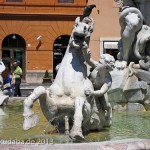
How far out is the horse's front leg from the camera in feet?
14.9

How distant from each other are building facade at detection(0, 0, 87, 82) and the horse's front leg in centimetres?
2982

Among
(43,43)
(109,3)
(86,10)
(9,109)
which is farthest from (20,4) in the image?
(86,10)

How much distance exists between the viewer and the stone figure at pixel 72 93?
4.91m

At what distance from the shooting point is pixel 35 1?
117ft

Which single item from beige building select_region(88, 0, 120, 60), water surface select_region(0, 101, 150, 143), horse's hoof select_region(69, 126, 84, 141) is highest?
beige building select_region(88, 0, 120, 60)

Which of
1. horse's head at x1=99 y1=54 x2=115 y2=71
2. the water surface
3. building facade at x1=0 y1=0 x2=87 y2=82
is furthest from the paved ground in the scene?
building facade at x1=0 y1=0 x2=87 y2=82

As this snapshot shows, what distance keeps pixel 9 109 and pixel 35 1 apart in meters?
28.0

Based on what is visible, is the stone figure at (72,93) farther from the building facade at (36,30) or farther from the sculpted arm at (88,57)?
the building facade at (36,30)

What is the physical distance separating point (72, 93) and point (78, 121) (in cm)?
43

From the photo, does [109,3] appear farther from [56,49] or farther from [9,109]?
[9,109]

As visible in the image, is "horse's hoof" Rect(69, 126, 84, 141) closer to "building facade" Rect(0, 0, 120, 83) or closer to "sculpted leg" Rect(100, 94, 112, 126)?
"sculpted leg" Rect(100, 94, 112, 126)

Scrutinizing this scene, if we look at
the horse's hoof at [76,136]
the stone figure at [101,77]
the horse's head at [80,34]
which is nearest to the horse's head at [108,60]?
the stone figure at [101,77]

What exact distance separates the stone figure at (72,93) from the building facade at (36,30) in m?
29.4

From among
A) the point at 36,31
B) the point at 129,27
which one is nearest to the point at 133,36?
the point at 129,27
